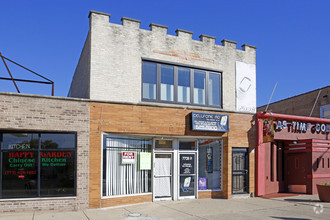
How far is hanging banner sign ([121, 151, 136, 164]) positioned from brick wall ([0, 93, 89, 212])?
140 centimetres

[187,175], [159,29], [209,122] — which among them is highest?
[159,29]

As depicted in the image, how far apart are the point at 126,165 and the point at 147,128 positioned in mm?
1546

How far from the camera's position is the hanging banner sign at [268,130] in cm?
1409

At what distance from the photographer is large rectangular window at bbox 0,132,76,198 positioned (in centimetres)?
1032

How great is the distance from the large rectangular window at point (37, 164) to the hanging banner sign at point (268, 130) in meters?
8.01

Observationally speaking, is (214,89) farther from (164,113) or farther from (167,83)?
(164,113)

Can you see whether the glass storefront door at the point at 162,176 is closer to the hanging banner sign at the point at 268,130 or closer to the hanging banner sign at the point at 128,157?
the hanging banner sign at the point at 128,157

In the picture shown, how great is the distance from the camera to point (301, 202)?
12.8m

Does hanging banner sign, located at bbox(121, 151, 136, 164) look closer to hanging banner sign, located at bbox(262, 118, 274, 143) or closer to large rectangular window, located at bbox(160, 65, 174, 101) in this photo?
large rectangular window, located at bbox(160, 65, 174, 101)

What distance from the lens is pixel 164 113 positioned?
41.2ft

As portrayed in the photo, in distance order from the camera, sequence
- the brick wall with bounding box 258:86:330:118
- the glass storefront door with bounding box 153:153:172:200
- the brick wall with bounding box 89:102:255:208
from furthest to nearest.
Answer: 1. the brick wall with bounding box 258:86:330:118
2. the glass storefront door with bounding box 153:153:172:200
3. the brick wall with bounding box 89:102:255:208

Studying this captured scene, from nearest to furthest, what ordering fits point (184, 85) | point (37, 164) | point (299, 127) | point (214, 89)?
1. point (37, 164)
2. point (184, 85)
3. point (214, 89)
4. point (299, 127)

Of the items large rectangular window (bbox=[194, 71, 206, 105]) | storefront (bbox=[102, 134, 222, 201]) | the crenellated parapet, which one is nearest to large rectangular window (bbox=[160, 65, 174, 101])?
large rectangular window (bbox=[194, 71, 206, 105])

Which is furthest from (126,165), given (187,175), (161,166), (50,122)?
(50,122)
